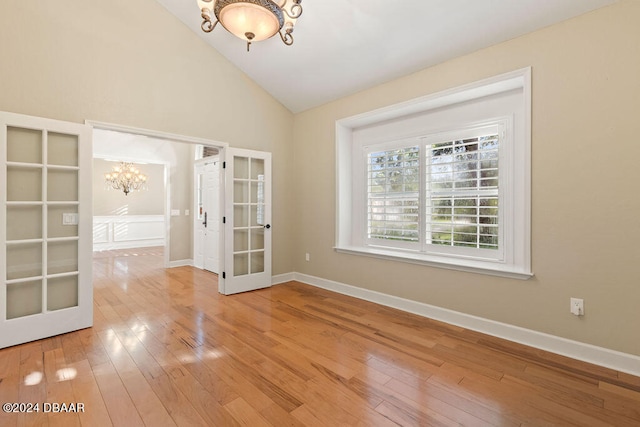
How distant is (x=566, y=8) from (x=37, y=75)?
4723 millimetres

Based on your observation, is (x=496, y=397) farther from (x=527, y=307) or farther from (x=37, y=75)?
(x=37, y=75)

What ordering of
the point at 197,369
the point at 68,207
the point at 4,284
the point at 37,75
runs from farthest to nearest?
the point at 68,207
the point at 37,75
the point at 4,284
the point at 197,369

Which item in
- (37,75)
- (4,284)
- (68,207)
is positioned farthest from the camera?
(68,207)

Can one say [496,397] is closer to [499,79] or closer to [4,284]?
[499,79]

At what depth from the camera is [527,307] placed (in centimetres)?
265

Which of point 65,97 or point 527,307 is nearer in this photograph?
point 527,307

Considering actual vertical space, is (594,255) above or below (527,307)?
above

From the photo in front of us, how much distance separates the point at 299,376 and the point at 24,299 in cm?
272

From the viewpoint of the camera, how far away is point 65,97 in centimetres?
290

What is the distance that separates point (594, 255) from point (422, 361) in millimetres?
1642

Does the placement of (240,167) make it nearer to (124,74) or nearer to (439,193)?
(124,74)

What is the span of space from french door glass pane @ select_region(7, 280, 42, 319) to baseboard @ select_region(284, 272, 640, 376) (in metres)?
3.43

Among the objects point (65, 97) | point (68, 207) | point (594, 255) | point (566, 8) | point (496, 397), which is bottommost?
point (496, 397)

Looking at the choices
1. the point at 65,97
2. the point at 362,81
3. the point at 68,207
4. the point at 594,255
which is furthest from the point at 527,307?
the point at 65,97
